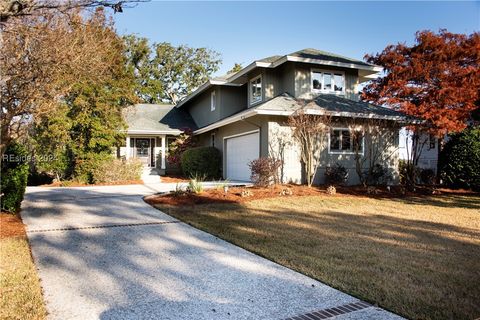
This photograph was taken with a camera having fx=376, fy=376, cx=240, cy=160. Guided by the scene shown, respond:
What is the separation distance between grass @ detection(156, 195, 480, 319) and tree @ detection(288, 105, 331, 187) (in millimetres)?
2899

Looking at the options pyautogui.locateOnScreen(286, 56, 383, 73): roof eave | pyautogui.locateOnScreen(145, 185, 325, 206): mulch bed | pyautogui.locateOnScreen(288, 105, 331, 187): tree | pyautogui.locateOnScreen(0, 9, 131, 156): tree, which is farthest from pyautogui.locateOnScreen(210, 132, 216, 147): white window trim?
pyautogui.locateOnScreen(0, 9, 131, 156): tree

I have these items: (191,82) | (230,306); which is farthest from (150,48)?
(230,306)

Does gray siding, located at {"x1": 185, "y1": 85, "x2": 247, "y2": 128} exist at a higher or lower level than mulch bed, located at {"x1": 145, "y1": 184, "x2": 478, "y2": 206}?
higher

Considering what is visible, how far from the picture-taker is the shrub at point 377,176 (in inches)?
624

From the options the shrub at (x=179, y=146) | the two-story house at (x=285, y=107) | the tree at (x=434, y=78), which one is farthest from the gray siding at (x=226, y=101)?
the tree at (x=434, y=78)

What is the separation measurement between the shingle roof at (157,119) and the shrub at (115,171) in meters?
3.64

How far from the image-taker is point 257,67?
1717 cm

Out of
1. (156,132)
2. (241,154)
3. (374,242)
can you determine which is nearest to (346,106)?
(241,154)

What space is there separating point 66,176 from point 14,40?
12668 millimetres

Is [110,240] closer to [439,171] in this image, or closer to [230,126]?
[230,126]

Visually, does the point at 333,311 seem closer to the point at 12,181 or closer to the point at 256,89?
the point at 12,181

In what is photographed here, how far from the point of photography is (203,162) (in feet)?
63.0

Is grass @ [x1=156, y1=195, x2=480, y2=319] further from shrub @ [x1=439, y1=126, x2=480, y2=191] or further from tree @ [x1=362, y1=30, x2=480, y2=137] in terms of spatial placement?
tree @ [x1=362, y1=30, x2=480, y2=137]

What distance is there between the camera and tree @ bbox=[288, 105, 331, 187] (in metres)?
13.9
